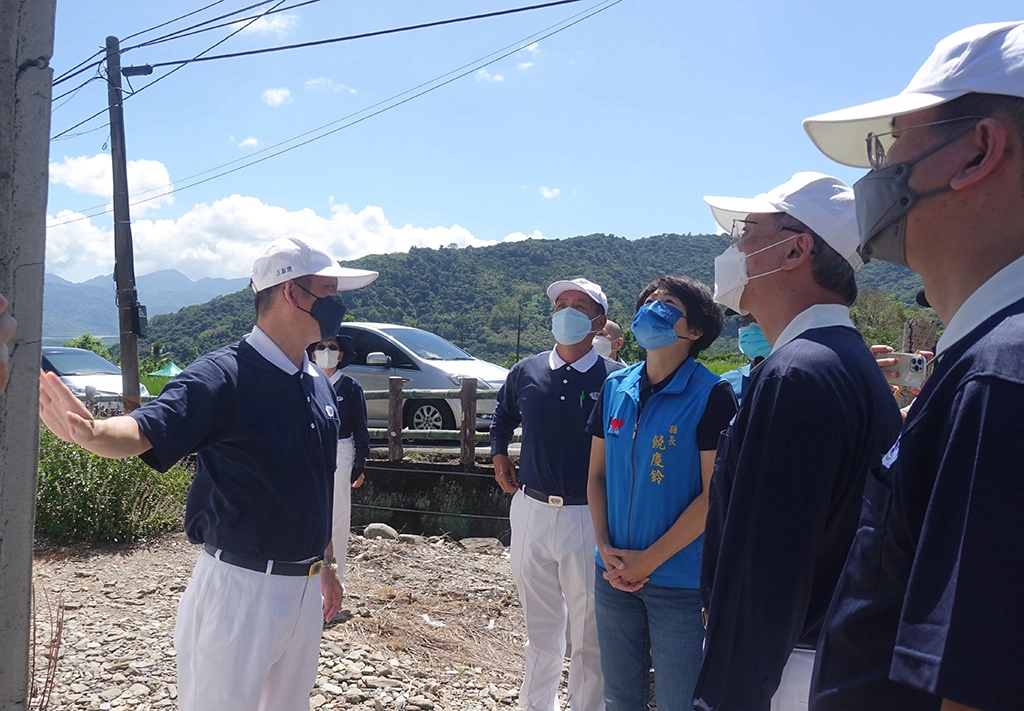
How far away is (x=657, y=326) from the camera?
9.77 ft

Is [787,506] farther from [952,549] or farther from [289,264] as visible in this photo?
[289,264]

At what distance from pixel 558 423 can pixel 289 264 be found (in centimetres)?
176

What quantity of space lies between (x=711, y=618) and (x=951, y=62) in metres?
1.17

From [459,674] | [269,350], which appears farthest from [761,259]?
[459,674]

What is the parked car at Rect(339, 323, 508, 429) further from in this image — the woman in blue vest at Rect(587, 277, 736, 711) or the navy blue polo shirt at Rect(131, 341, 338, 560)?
the navy blue polo shirt at Rect(131, 341, 338, 560)

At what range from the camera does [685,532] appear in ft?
8.71

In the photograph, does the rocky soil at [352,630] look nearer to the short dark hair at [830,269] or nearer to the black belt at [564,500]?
the black belt at [564,500]

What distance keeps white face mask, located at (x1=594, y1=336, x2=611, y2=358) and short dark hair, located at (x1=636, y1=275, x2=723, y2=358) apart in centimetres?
188

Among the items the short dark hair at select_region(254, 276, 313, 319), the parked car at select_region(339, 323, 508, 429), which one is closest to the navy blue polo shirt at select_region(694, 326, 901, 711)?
the short dark hair at select_region(254, 276, 313, 319)

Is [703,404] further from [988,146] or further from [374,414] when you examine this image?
[374,414]

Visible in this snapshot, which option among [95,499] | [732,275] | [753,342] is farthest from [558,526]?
[95,499]

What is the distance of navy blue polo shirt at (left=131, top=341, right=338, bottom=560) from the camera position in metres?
2.41

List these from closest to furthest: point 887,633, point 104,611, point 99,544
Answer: point 887,633
point 104,611
point 99,544

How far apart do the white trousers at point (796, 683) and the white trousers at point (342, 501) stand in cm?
408
